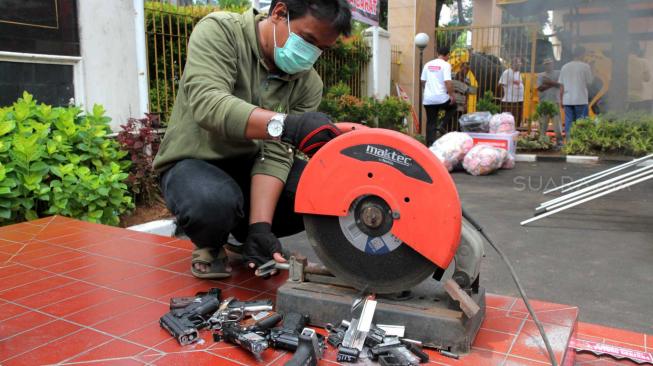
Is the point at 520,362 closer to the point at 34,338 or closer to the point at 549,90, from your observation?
the point at 34,338

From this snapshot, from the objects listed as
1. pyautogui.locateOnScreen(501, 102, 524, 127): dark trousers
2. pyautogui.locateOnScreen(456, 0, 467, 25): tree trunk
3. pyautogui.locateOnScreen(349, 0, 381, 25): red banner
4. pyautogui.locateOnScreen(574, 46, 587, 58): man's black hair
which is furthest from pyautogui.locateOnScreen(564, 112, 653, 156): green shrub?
pyautogui.locateOnScreen(456, 0, 467, 25): tree trunk

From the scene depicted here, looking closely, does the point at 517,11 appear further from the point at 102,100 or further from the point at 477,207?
the point at 102,100

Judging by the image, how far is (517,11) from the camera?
1051 centimetres

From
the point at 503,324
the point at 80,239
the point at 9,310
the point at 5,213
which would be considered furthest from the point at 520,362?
the point at 5,213

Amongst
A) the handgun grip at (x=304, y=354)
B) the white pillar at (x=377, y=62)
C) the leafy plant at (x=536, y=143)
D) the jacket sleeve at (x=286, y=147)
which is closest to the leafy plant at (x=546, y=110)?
the leafy plant at (x=536, y=143)

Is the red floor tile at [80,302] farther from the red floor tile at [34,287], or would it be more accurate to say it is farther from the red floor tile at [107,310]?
the red floor tile at [34,287]

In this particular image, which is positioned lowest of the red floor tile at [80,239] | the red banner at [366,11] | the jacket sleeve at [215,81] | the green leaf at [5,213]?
the red floor tile at [80,239]

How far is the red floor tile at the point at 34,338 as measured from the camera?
171 cm

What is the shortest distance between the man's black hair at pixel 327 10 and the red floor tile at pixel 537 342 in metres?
1.33

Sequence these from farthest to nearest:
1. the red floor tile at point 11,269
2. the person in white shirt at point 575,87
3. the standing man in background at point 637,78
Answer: the person in white shirt at point 575,87 < the standing man in background at point 637,78 < the red floor tile at point 11,269

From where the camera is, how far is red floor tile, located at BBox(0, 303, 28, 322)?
6.49 feet

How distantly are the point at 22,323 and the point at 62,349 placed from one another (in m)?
0.32

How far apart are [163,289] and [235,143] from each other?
70cm

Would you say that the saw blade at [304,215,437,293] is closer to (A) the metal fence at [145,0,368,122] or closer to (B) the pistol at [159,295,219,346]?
(B) the pistol at [159,295,219,346]
